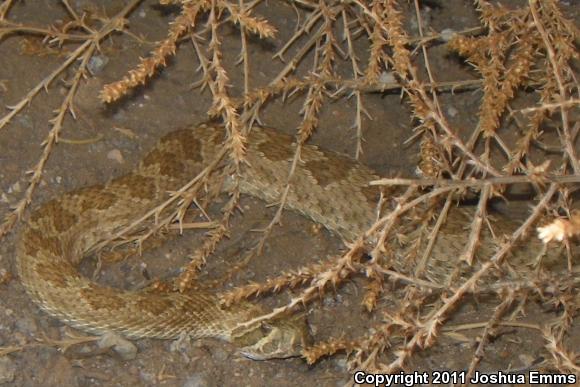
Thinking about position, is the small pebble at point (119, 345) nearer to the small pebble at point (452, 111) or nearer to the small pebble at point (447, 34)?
the small pebble at point (452, 111)

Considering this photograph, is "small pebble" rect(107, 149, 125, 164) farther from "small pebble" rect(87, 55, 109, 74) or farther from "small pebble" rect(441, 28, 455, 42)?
"small pebble" rect(441, 28, 455, 42)

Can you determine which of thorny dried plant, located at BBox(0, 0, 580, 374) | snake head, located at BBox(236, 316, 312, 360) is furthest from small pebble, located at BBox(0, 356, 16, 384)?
snake head, located at BBox(236, 316, 312, 360)

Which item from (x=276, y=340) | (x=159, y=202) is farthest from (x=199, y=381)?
(x=159, y=202)

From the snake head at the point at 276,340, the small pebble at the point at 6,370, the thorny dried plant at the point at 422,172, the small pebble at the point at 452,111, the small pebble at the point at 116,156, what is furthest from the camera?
the small pebble at the point at 452,111

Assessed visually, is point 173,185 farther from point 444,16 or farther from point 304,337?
point 444,16

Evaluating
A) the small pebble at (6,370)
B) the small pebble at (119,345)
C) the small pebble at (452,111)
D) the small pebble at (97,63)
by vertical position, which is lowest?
the small pebble at (119,345)

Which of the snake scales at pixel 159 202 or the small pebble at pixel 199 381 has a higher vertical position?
the snake scales at pixel 159 202

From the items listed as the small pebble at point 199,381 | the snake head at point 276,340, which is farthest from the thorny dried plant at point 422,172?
the small pebble at point 199,381

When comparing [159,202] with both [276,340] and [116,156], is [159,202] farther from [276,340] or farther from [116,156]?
[276,340]
